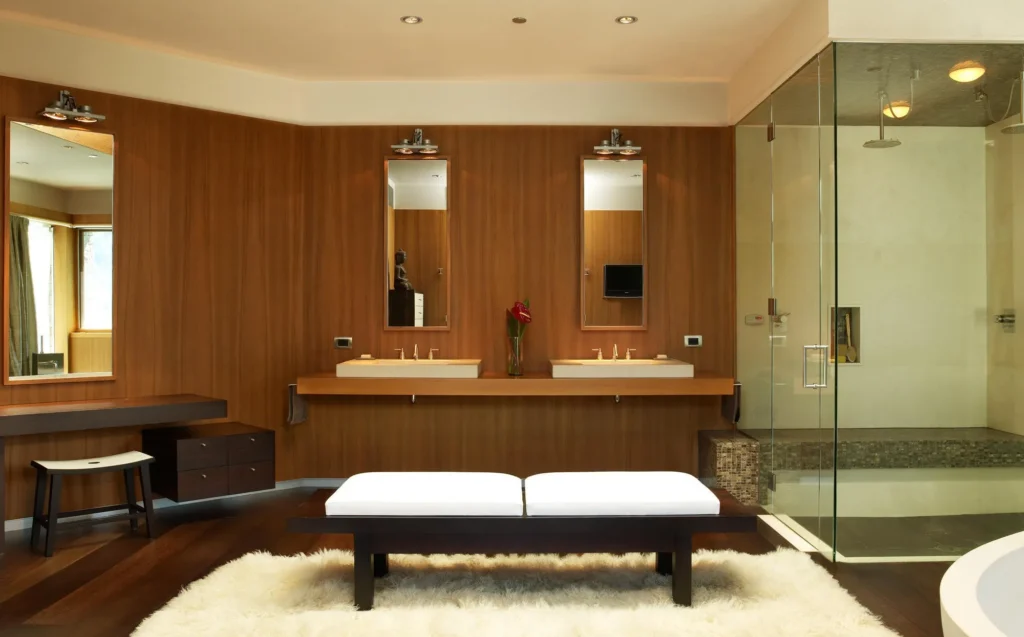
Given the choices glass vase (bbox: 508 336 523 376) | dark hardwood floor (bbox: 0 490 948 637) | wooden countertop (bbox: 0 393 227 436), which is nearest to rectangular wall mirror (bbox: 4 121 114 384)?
wooden countertop (bbox: 0 393 227 436)

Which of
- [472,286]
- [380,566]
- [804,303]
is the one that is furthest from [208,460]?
[804,303]

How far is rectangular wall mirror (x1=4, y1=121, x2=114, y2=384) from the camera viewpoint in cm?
432

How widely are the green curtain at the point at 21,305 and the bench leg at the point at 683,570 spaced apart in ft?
12.1

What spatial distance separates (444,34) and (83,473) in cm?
315

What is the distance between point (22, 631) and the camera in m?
2.88

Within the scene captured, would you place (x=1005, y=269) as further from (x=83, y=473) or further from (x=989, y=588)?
(x=83, y=473)

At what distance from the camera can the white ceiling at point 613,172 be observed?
541 cm

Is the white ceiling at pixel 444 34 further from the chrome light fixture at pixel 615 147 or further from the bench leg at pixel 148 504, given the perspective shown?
the bench leg at pixel 148 504

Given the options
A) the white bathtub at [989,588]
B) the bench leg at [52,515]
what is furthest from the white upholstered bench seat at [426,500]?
the bench leg at [52,515]

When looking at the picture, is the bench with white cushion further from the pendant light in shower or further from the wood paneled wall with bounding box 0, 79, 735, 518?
the wood paneled wall with bounding box 0, 79, 735, 518

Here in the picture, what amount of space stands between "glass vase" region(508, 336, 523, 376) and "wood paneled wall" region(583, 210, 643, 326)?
1.88 ft

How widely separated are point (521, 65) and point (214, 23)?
190 centimetres

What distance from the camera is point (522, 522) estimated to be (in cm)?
300

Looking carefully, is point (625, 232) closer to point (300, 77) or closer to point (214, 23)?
point (300, 77)
